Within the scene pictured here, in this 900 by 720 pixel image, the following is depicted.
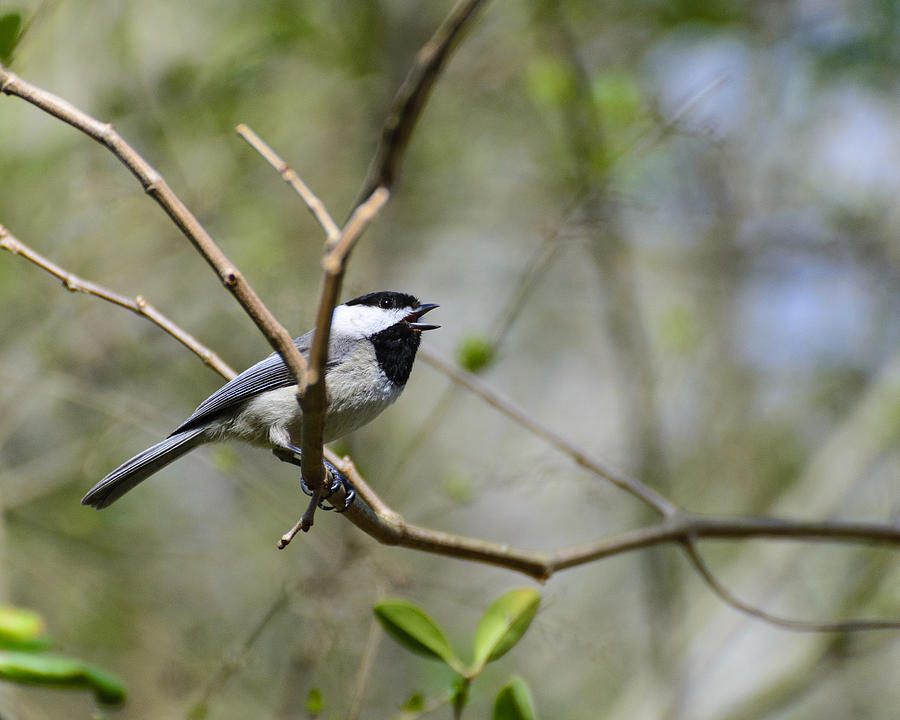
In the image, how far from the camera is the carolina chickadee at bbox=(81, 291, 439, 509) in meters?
2.33

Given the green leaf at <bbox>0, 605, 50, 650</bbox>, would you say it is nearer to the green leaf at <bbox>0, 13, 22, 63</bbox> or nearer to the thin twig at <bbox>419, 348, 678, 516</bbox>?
the green leaf at <bbox>0, 13, 22, 63</bbox>

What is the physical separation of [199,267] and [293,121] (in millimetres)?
929

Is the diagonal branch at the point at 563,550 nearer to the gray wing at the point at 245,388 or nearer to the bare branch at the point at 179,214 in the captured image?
the bare branch at the point at 179,214

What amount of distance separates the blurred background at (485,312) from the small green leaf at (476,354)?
600 millimetres

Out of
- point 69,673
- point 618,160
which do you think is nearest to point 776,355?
point 618,160

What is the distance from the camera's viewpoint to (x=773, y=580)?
3477 mm

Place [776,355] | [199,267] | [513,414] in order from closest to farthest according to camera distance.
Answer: [513,414] → [199,267] → [776,355]

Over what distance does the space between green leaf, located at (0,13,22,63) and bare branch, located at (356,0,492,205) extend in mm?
816

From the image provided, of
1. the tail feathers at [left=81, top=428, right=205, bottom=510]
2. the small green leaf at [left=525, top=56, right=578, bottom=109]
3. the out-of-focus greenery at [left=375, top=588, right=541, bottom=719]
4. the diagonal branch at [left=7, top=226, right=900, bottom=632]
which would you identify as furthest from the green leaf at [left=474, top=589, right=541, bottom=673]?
the small green leaf at [left=525, top=56, right=578, bottom=109]

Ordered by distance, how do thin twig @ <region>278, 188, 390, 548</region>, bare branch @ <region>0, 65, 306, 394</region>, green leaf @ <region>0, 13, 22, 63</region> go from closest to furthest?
thin twig @ <region>278, 188, 390, 548</region>, bare branch @ <region>0, 65, 306, 394</region>, green leaf @ <region>0, 13, 22, 63</region>

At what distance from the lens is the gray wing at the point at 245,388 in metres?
2.40

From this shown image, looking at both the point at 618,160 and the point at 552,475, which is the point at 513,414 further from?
the point at 618,160

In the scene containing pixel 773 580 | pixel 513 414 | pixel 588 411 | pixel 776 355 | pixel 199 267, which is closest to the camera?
pixel 513 414

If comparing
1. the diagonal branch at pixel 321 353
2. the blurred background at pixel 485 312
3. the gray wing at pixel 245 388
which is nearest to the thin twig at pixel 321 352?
the diagonal branch at pixel 321 353
